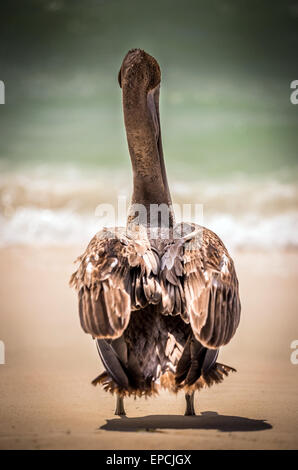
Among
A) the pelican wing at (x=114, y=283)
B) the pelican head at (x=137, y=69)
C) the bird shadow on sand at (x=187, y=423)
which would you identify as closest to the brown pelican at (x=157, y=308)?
the pelican wing at (x=114, y=283)

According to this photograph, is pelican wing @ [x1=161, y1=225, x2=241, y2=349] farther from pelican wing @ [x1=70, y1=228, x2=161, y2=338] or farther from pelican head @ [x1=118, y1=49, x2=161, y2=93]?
pelican head @ [x1=118, y1=49, x2=161, y2=93]

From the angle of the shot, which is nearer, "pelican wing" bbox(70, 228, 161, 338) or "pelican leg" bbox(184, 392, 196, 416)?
"pelican wing" bbox(70, 228, 161, 338)

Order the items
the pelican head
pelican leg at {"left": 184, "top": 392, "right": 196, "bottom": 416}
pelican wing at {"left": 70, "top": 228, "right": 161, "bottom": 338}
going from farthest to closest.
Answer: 1. the pelican head
2. pelican leg at {"left": 184, "top": 392, "right": 196, "bottom": 416}
3. pelican wing at {"left": 70, "top": 228, "right": 161, "bottom": 338}

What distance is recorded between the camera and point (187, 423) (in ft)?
13.6

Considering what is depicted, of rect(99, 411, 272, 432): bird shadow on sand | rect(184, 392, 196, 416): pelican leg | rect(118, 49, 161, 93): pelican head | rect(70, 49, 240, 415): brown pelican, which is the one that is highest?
rect(118, 49, 161, 93): pelican head

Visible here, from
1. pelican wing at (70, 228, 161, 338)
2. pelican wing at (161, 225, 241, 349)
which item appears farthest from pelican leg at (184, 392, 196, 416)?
pelican wing at (70, 228, 161, 338)

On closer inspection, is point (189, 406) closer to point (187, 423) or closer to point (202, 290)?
point (187, 423)

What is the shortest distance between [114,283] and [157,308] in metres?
0.34

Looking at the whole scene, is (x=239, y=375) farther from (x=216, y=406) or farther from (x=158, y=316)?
(x=158, y=316)

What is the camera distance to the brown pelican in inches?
154

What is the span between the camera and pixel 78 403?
4762 mm

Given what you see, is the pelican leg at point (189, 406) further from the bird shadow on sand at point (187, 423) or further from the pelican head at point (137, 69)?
the pelican head at point (137, 69)

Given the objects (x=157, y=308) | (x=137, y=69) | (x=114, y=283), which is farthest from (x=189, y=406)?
(x=137, y=69)
